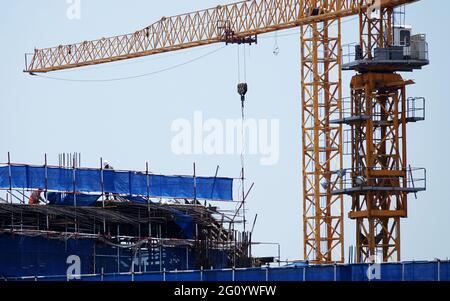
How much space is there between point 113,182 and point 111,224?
328 centimetres

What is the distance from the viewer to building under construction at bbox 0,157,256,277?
90125 mm

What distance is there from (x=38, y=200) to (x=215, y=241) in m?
11.9

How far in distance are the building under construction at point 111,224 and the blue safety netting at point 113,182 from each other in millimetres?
62

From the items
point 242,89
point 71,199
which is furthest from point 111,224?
point 242,89

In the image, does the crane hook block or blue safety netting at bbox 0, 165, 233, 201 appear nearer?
blue safety netting at bbox 0, 165, 233, 201

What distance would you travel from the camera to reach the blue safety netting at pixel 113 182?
309ft

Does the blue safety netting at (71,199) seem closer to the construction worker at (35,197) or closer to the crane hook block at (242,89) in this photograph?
the construction worker at (35,197)

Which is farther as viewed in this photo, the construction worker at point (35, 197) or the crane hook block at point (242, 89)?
the crane hook block at point (242, 89)

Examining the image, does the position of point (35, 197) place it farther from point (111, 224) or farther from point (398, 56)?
point (398, 56)

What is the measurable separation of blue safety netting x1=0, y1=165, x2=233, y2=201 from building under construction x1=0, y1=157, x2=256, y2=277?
62 mm

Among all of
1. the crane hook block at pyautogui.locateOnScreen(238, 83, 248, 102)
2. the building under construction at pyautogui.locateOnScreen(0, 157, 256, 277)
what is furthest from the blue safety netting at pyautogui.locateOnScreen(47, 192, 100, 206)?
the crane hook block at pyautogui.locateOnScreen(238, 83, 248, 102)

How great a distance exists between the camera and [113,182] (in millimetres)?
97625

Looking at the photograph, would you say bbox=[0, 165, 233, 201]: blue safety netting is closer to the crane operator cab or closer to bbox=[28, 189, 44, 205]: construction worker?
bbox=[28, 189, 44, 205]: construction worker

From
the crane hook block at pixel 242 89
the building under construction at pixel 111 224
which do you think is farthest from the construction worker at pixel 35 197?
the crane hook block at pixel 242 89
